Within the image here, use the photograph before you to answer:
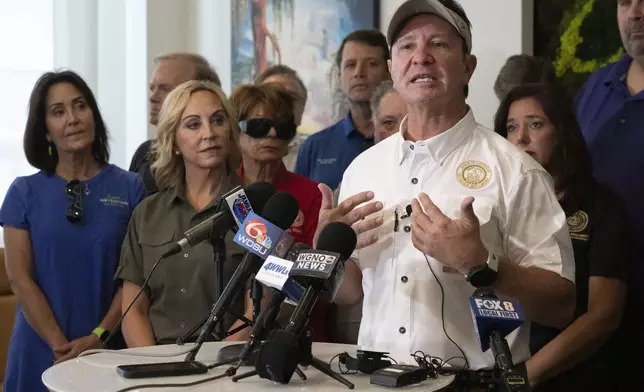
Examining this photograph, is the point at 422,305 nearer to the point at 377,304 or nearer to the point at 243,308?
the point at 377,304

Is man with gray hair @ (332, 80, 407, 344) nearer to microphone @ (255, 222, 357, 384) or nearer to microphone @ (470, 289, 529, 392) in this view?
microphone @ (255, 222, 357, 384)

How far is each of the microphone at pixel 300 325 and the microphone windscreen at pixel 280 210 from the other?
17 cm

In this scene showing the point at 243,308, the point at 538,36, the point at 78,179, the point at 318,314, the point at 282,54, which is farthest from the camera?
the point at 282,54

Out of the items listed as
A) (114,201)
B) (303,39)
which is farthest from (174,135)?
(303,39)

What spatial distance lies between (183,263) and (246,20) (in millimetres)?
3210

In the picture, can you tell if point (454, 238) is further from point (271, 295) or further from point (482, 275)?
point (271, 295)

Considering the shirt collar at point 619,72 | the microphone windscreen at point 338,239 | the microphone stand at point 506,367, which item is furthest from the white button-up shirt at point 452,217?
the shirt collar at point 619,72

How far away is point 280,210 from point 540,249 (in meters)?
0.61

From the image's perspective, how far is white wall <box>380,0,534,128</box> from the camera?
12.4ft

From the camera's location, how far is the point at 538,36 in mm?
3768

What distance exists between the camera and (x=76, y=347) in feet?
10.2

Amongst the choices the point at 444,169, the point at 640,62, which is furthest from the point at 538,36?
the point at 444,169

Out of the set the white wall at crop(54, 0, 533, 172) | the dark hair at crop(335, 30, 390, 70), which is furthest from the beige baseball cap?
the white wall at crop(54, 0, 533, 172)

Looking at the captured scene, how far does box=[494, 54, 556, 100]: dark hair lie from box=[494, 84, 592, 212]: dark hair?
585 millimetres
